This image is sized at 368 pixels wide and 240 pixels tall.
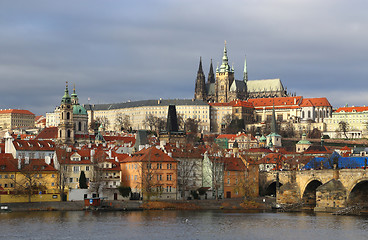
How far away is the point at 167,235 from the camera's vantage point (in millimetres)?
59938

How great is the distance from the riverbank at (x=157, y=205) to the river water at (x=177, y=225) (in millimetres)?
2490

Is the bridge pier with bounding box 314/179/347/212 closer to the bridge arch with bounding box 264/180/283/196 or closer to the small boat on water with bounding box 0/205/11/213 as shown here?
the bridge arch with bounding box 264/180/283/196

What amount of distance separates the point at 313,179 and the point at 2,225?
3610cm

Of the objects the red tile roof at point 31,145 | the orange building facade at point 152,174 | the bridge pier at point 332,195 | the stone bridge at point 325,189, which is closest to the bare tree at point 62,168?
the orange building facade at point 152,174

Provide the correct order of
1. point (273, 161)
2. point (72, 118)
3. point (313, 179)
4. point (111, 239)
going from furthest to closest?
point (72, 118)
point (273, 161)
point (313, 179)
point (111, 239)

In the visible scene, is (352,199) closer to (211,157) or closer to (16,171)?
(211,157)

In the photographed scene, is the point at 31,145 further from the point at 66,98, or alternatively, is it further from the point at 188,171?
the point at 66,98

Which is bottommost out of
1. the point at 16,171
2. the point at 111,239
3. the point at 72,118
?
the point at 111,239

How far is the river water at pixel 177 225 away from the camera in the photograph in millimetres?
59969

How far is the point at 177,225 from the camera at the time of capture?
66.1m

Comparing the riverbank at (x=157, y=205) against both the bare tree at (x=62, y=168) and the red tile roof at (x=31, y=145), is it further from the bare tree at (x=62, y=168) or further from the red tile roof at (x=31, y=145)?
the red tile roof at (x=31, y=145)

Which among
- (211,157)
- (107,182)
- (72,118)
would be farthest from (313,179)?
(72,118)

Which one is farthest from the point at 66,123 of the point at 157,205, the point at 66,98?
the point at 157,205

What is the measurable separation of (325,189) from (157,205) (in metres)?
17.5
